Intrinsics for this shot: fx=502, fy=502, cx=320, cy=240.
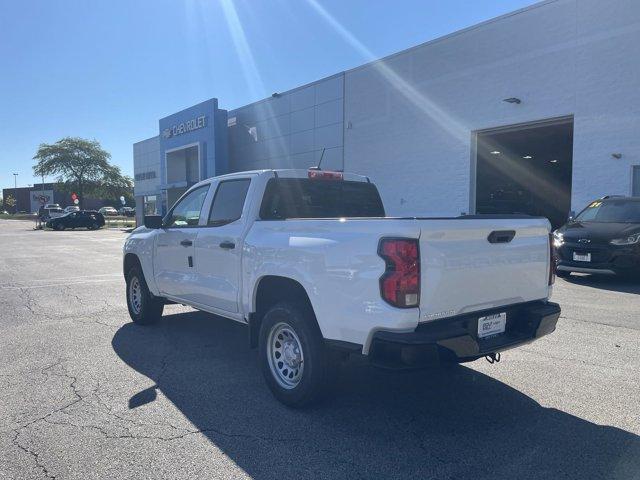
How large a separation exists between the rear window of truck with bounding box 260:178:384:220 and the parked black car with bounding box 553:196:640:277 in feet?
18.5

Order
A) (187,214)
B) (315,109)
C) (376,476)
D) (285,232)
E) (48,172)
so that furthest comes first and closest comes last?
(48,172) < (315,109) < (187,214) < (285,232) < (376,476)

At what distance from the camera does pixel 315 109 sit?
26.1 metres

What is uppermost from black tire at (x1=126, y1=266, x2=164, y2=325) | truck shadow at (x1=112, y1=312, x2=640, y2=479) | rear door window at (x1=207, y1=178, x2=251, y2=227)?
rear door window at (x1=207, y1=178, x2=251, y2=227)

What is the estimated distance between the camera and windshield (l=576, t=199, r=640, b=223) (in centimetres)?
1074

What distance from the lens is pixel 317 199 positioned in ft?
17.1

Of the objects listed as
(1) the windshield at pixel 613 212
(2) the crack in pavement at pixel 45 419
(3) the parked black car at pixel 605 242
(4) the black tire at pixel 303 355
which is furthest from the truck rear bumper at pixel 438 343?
(1) the windshield at pixel 613 212

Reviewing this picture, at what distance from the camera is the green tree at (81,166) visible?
57.2 metres

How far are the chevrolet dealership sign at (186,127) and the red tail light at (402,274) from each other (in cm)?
3158

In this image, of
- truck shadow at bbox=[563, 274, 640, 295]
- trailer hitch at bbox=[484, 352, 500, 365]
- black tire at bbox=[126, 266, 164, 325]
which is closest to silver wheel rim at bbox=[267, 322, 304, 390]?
trailer hitch at bbox=[484, 352, 500, 365]

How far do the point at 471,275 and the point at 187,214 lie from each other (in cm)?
363

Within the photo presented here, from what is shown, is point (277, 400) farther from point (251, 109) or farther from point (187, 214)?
point (251, 109)

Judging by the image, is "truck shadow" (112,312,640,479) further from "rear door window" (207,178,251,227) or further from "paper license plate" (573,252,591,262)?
"paper license plate" (573,252,591,262)

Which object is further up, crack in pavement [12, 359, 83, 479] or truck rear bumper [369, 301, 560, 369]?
truck rear bumper [369, 301, 560, 369]

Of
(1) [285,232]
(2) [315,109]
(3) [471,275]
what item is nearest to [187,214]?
(1) [285,232]
